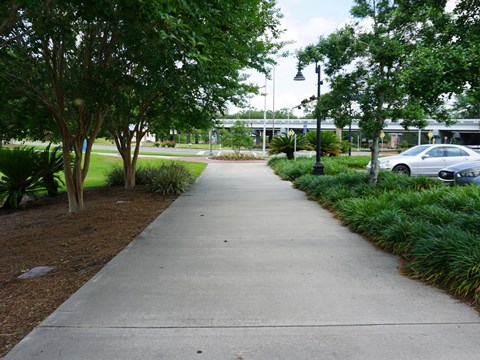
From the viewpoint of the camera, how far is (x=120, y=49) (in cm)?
878

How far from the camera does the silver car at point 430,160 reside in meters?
15.5

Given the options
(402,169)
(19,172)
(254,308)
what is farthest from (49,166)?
(402,169)

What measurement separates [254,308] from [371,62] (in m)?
8.43

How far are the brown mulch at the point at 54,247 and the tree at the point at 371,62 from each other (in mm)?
5489

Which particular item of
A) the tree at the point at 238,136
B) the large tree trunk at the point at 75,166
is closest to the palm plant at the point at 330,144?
the tree at the point at 238,136

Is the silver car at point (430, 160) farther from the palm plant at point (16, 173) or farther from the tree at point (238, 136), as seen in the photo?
the tree at point (238, 136)

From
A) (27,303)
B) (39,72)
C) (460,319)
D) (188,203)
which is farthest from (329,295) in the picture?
(39,72)

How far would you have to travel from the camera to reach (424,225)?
5.73m

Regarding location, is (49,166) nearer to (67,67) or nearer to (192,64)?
(67,67)

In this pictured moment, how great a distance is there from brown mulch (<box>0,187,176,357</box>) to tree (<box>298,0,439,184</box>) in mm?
5489

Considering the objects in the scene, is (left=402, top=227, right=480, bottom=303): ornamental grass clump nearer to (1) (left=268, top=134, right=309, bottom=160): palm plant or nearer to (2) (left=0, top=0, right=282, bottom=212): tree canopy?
(2) (left=0, top=0, right=282, bottom=212): tree canopy

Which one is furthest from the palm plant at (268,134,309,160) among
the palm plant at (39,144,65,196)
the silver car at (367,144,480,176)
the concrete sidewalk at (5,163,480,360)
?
the concrete sidewalk at (5,163,480,360)

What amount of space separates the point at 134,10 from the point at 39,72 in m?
4.40

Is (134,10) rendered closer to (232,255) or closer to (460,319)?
(232,255)
